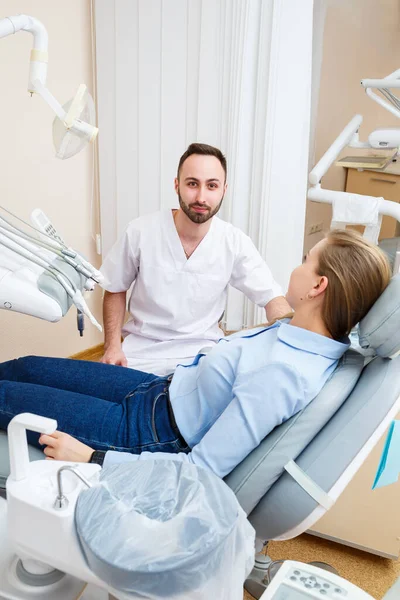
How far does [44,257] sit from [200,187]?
78cm

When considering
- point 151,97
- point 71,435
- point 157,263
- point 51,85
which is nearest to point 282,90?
point 151,97

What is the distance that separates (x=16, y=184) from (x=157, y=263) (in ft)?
2.62

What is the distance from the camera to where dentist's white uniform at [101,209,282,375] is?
1.91 m

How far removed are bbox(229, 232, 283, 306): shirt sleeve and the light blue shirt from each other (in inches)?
25.6

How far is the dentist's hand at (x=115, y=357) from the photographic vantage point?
5.91 ft

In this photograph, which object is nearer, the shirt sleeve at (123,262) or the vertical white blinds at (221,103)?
the shirt sleeve at (123,262)

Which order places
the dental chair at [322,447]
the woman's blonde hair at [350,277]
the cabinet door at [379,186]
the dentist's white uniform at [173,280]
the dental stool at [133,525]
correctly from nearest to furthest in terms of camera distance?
1. the dental stool at [133,525]
2. the dental chair at [322,447]
3. the woman's blonde hair at [350,277]
4. the dentist's white uniform at [173,280]
5. the cabinet door at [379,186]

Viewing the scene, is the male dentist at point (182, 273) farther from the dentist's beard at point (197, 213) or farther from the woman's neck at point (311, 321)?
the woman's neck at point (311, 321)

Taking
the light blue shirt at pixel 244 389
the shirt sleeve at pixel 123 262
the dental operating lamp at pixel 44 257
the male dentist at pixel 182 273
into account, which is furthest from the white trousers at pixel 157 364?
the dental operating lamp at pixel 44 257

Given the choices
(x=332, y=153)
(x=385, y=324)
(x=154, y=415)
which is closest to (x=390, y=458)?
(x=385, y=324)

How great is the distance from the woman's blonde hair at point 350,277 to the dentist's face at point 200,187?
0.69m

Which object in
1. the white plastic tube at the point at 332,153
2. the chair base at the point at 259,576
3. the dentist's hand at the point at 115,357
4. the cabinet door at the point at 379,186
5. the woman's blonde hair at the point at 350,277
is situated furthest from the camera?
the cabinet door at the point at 379,186

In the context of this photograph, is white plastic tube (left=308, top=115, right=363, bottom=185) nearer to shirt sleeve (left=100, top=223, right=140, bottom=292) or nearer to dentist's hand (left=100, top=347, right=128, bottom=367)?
shirt sleeve (left=100, top=223, right=140, bottom=292)

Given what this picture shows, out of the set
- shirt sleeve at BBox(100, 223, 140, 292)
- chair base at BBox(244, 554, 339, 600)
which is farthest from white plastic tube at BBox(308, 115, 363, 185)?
chair base at BBox(244, 554, 339, 600)
